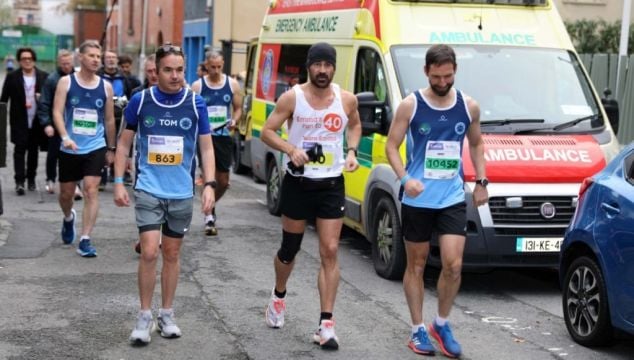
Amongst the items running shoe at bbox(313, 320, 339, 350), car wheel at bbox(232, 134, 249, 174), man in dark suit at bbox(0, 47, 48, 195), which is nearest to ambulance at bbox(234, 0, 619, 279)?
running shoe at bbox(313, 320, 339, 350)

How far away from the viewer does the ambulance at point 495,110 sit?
8.83 metres

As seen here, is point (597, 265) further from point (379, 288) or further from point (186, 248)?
point (186, 248)

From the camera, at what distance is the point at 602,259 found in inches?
274

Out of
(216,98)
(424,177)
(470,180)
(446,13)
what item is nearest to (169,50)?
(424,177)

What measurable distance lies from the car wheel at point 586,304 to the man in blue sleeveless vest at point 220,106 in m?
5.11

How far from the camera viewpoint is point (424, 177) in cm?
700

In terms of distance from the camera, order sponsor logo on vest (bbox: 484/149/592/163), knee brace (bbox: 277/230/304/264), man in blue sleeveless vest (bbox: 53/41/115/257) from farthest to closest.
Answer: man in blue sleeveless vest (bbox: 53/41/115/257) < sponsor logo on vest (bbox: 484/149/592/163) < knee brace (bbox: 277/230/304/264)

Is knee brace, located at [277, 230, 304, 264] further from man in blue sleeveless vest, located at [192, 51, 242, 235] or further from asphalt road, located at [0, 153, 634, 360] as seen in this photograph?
man in blue sleeveless vest, located at [192, 51, 242, 235]

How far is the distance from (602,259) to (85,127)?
5.14 m

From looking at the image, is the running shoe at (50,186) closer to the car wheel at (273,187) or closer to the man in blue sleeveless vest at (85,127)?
the car wheel at (273,187)

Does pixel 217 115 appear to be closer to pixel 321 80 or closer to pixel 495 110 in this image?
pixel 495 110

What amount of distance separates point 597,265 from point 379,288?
2391mm

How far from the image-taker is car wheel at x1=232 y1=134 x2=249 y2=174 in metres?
18.8

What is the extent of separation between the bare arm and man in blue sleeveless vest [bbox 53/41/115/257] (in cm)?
406
